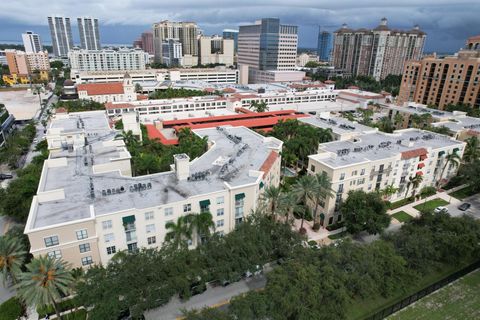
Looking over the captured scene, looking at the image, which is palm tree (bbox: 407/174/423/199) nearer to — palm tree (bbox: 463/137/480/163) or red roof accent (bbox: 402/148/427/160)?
red roof accent (bbox: 402/148/427/160)

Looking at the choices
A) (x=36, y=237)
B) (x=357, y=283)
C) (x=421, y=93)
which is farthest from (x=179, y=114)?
(x=421, y=93)

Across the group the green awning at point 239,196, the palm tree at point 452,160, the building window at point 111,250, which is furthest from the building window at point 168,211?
the palm tree at point 452,160

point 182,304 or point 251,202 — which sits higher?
point 251,202

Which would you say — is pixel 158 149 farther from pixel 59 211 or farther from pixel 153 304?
pixel 153 304

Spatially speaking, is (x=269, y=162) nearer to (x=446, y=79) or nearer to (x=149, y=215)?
(x=149, y=215)

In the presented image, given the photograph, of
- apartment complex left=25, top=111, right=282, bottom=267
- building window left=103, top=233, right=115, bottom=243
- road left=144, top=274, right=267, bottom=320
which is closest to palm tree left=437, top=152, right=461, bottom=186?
apartment complex left=25, top=111, right=282, bottom=267
